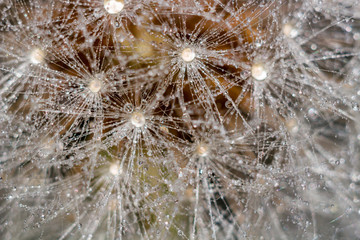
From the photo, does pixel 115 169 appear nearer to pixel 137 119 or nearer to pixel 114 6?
pixel 137 119

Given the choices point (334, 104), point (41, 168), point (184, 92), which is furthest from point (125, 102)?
point (334, 104)

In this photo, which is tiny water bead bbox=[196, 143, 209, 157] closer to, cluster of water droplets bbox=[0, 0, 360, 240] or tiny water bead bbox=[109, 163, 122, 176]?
cluster of water droplets bbox=[0, 0, 360, 240]

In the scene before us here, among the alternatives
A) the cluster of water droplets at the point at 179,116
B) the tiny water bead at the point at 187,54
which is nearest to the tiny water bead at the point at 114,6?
the cluster of water droplets at the point at 179,116

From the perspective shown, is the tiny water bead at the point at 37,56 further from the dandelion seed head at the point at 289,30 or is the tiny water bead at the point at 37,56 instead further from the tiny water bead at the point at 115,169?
the dandelion seed head at the point at 289,30

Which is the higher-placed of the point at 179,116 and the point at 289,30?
the point at 289,30

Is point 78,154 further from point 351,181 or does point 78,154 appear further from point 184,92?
point 351,181

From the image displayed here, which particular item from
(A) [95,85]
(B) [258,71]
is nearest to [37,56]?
(A) [95,85]
